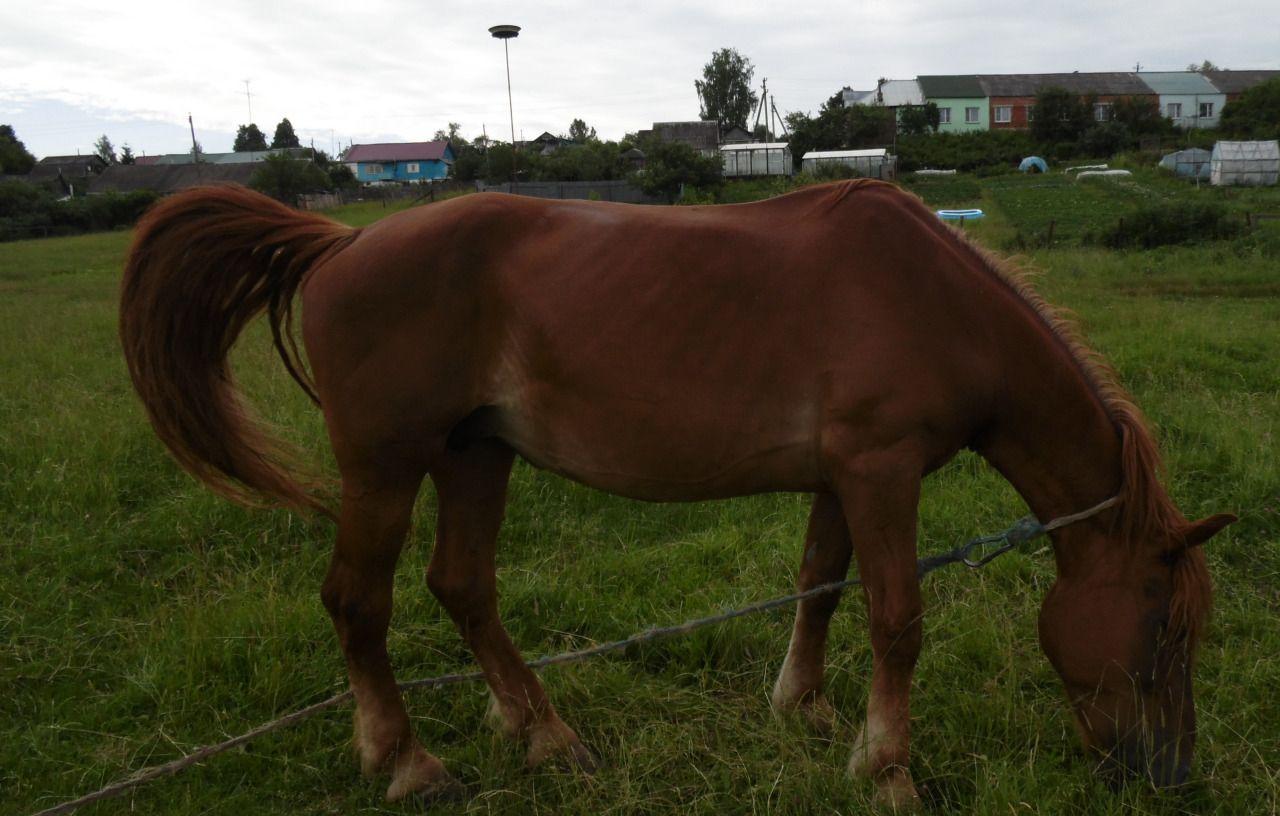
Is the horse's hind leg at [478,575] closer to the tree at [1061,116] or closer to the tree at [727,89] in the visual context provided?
the tree at [1061,116]

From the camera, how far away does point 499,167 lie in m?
42.6

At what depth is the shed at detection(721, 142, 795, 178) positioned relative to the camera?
1855 inches

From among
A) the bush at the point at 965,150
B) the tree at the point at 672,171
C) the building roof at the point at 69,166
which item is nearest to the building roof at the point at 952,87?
the bush at the point at 965,150

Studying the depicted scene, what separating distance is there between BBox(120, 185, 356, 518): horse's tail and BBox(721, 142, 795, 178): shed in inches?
1817

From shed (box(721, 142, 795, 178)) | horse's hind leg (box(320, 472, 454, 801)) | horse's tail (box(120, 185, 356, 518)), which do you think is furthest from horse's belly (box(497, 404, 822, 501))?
shed (box(721, 142, 795, 178))

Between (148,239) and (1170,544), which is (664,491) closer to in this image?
(1170,544)

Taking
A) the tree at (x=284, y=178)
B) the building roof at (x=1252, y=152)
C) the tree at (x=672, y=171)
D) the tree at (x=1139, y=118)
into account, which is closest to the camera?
the tree at (x=672, y=171)

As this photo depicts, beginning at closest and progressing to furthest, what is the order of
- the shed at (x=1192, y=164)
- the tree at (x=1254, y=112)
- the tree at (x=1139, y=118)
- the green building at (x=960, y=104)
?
the shed at (x=1192, y=164) → the tree at (x=1254, y=112) → the tree at (x=1139, y=118) → the green building at (x=960, y=104)

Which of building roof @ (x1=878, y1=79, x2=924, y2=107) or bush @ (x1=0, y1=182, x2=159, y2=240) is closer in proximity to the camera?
bush @ (x1=0, y1=182, x2=159, y2=240)

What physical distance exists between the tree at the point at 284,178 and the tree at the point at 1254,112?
48.3m

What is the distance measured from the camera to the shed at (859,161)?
44562mm

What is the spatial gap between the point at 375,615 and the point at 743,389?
1378mm

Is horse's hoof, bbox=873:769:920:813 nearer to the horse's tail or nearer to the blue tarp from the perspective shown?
the horse's tail

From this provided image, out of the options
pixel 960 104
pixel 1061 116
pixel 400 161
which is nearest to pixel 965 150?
pixel 1061 116
